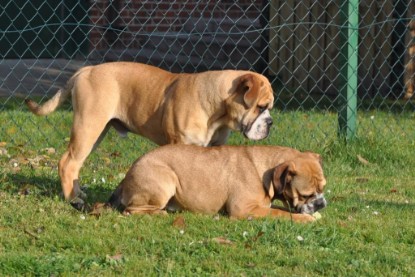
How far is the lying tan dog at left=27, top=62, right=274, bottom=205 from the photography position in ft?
25.1

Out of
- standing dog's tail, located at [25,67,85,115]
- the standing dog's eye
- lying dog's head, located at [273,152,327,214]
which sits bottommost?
standing dog's tail, located at [25,67,85,115]

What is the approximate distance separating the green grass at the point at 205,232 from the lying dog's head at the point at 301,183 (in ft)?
0.52

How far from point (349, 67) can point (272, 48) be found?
4935mm

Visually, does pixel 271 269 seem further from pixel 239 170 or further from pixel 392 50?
pixel 392 50

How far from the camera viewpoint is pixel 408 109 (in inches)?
497

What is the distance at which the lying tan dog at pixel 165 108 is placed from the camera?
301 inches

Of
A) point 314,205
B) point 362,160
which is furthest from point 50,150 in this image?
point 314,205

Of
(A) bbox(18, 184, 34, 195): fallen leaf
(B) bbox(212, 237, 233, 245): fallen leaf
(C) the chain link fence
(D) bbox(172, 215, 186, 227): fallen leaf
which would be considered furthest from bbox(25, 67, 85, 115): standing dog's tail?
(B) bbox(212, 237, 233, 245): fallen leaf

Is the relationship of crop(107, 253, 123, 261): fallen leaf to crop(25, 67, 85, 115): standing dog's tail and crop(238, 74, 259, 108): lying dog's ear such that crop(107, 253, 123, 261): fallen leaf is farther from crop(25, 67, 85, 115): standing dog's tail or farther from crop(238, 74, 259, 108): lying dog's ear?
crop(25, 67, 85, 115): standing dog's tail

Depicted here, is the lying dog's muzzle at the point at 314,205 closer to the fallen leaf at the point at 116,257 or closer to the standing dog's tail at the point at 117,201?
the standing dog's tail at the point at 117,201

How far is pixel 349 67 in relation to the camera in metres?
9.66

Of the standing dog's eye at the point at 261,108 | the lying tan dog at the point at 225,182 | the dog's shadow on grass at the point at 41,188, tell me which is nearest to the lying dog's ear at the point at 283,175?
the lying tan dog at the point at 225,182

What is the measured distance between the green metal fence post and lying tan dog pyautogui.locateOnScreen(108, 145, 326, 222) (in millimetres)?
2767

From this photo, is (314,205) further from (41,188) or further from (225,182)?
(41,188)
